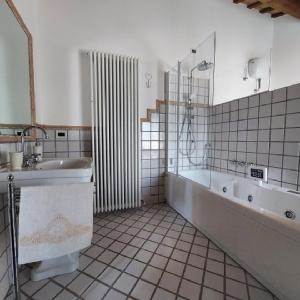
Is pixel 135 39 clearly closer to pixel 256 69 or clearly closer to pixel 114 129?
pixel 114 129

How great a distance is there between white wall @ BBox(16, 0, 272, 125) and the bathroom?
0.05 feet

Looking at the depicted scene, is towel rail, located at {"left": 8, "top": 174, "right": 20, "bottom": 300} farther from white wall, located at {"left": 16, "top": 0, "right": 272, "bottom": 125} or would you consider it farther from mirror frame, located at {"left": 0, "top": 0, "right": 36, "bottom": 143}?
white wall, located at {"left": 16, "top": 0, "right": 272, "bottom": 125}

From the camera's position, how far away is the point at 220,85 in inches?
110

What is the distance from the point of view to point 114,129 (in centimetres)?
221

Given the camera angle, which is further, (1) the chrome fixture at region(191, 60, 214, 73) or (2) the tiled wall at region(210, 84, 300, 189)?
(1) the chrome fixture at region(191, 60, 214, 73)

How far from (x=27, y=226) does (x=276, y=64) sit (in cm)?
362

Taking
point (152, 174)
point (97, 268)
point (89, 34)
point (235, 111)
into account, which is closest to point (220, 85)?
point (235, 111)

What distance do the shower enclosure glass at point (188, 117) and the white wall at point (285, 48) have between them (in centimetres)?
102

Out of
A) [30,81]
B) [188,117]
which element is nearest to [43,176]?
[30,81]

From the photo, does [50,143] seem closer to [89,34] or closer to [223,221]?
[89,34]

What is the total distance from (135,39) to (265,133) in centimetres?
192

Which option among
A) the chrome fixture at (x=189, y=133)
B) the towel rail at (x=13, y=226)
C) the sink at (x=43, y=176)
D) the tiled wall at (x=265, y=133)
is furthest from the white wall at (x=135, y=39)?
the towel rail at (x=13, y=226)

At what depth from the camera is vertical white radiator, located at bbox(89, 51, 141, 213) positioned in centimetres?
211

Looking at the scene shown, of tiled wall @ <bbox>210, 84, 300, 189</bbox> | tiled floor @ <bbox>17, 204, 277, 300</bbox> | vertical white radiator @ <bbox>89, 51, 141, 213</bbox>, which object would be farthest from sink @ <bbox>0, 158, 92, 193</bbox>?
tiled wall @ <bbox>210, 84, 300, 189</bbox>
